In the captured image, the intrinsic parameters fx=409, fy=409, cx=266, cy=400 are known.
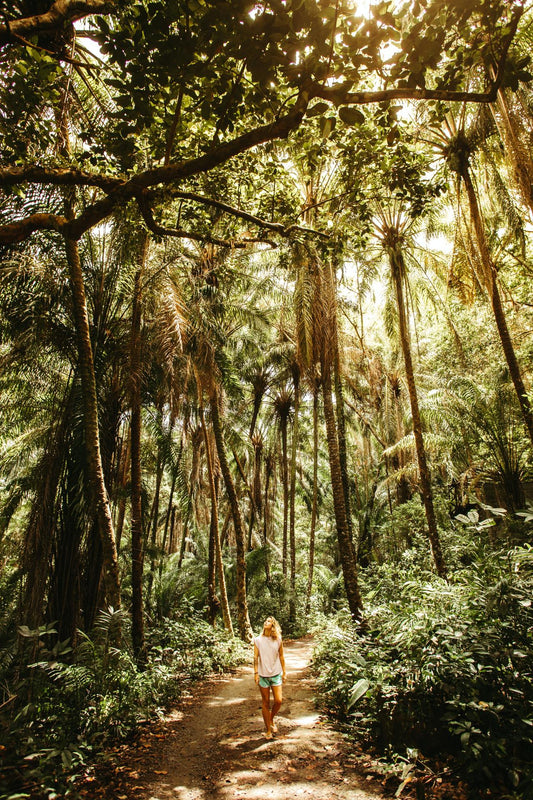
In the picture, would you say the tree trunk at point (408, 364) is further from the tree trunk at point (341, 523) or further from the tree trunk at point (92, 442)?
the tree trunk at point (92, 442)

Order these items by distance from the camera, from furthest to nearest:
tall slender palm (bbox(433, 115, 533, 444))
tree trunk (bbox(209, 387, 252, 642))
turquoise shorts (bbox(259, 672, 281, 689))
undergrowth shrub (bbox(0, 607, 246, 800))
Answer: tree trunk (bbox(209, 387, 252, 642))
tall slender palm (bbox(433, 115, 533, 444))
turquoise shorts (bbox(259, 672, 281, 689))
undergrowth shrub (bbox(0, 607, 246, 800))

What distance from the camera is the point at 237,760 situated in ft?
14.6

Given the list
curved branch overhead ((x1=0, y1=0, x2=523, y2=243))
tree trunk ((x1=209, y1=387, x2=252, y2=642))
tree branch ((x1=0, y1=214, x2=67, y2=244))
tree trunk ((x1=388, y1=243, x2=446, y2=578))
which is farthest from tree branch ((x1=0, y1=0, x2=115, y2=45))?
tree trunk ((x1=388, y1=243, x2=446, y2=578))

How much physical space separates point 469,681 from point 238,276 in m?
7.32

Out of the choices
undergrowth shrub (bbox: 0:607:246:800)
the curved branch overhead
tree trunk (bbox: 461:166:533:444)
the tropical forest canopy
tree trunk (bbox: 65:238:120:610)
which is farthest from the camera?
tree trunk (bbox: 461:166:533:444)

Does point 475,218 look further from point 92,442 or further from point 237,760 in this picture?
point 237,760

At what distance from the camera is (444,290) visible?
12.6m

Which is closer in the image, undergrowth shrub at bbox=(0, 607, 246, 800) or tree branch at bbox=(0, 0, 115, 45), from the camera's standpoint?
tree branch at bbox=(0, 0, 115, 45)

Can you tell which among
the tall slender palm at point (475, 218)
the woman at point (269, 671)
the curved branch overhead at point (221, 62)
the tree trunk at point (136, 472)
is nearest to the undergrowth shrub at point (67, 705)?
the tree trunk at point (136, 472)

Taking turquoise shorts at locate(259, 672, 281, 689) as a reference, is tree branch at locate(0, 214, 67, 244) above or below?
above

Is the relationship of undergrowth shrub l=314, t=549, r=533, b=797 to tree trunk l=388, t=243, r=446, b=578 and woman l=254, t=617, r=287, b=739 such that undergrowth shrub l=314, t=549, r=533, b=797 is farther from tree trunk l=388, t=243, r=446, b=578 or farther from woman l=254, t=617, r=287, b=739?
tree trunk l=388, t=243, r=446, b=578

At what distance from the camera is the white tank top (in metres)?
5.20

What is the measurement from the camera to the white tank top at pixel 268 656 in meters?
5.20

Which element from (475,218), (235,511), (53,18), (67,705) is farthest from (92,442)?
(475,218)
